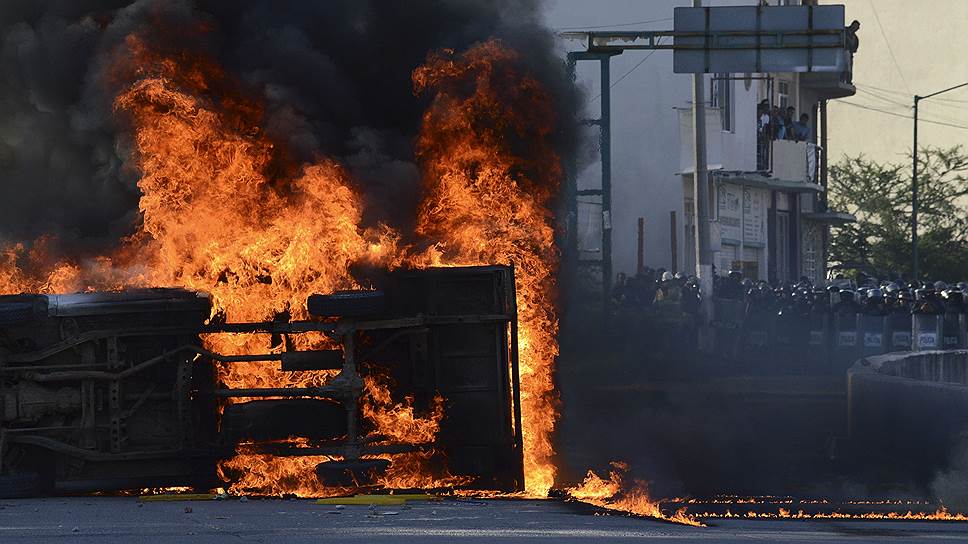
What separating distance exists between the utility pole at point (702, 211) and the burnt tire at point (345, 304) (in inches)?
819

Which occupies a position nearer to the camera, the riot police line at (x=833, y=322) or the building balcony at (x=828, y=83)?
the riot police line at (x=833, y=322)

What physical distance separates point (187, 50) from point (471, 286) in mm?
3218

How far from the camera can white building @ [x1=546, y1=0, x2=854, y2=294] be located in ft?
136

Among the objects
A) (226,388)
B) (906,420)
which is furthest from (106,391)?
(906,420)

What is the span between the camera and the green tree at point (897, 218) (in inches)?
2625

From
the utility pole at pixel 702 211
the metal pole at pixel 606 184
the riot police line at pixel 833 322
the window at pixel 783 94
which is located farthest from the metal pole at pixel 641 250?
the window at pixel 783 94

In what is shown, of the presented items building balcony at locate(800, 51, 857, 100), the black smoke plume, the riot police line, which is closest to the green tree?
building balcony at locate(800, 51, 857, 100)

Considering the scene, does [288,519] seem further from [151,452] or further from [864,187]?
[864,187]

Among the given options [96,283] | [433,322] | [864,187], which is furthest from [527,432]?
[864,187]

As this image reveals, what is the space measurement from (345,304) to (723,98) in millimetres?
37764

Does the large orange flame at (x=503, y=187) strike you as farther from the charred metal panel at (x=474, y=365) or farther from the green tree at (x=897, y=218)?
the green tree at (x=897, y=218)

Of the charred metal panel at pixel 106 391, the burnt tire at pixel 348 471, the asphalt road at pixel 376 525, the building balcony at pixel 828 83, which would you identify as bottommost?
the asphalt road at pixel 376 525

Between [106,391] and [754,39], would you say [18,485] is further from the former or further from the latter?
[754,39]

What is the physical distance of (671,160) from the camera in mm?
43781
